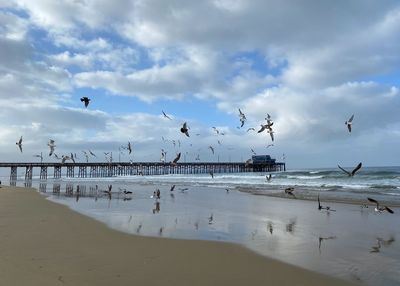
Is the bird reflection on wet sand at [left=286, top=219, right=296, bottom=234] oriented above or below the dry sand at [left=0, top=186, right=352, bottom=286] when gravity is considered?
Result: above

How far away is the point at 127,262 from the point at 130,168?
105681 millimetres

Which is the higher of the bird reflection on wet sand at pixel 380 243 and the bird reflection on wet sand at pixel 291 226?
the bird reflection on wet sand at pixel 291 226

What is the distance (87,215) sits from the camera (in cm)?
1620

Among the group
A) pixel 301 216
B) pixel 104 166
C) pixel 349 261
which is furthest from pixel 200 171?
pixel 349 261

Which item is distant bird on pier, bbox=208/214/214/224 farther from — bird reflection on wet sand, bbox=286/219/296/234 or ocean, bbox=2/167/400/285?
bird reflection on wet sand, bbox=286/219/296/234

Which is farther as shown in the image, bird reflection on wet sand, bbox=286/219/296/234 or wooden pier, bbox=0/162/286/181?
wooden pier, bbox=0/162/286/181

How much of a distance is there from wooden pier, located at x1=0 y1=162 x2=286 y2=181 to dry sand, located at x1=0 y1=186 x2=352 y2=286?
77410 mm

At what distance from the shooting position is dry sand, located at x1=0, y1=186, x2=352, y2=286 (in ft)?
22.8

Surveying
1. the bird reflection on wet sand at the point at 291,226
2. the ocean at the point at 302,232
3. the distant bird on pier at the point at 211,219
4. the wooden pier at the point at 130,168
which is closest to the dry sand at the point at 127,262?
the ocean at the point at 302,232

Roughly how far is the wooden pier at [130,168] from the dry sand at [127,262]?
77410 mm

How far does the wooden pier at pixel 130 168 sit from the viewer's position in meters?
92.2

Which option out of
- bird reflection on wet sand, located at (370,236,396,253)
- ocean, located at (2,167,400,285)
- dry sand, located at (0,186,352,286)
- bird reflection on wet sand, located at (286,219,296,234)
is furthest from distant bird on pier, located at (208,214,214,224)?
bird reflection on wet sand, located at (370,236,396,253)

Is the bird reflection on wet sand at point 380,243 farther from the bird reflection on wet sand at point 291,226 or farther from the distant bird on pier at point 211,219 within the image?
the distant bird on pier at point 211,219

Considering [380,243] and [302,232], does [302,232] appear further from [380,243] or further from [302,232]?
[380,243]
